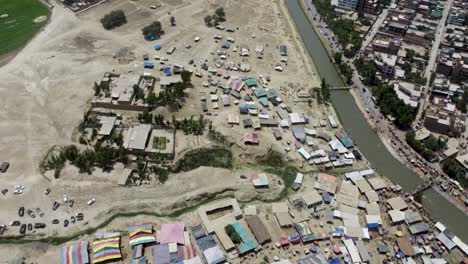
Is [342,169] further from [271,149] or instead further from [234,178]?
[234,178]

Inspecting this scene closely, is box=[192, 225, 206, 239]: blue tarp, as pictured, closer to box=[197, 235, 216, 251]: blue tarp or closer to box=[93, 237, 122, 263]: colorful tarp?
box=[197, 235, 216, 251]: blue tarp

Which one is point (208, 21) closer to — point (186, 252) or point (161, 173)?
point (161, 173)

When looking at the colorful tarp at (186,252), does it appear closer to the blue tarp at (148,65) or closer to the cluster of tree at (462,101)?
the blue tarp at (148,65)

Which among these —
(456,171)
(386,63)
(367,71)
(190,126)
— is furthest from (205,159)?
(386,63)

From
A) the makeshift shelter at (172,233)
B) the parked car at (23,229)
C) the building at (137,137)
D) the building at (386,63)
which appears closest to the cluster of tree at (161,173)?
the building at (137,137)

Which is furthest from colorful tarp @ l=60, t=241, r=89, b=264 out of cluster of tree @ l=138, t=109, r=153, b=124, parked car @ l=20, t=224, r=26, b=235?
cluster of tree @ l=138, t=109, r=153, b=124

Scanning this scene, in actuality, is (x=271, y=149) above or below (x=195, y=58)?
below

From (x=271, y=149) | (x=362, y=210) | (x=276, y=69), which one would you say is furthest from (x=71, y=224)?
(x=276, y=69)
